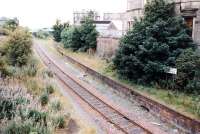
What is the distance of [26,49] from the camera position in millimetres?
22922

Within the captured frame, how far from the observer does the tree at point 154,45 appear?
17203mm

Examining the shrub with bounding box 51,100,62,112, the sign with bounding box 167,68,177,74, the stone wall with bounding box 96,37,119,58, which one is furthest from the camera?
the stone wall with bounding box 96,37,119,58

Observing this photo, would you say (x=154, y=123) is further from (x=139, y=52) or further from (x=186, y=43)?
(x=186, y=43)

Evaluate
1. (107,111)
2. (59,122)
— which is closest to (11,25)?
(107,111)

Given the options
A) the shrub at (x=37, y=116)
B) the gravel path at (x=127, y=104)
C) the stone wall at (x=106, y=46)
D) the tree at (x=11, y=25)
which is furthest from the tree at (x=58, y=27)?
the shrub at (x=37, y=116)

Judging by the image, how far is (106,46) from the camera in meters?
29.8


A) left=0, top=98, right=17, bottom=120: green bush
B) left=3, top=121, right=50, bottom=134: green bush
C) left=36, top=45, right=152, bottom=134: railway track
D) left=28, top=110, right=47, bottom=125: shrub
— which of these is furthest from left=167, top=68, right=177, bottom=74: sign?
left=3, top=121, right=50, bottom=134: green bush

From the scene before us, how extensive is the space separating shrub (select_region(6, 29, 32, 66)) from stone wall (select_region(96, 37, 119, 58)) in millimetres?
8555

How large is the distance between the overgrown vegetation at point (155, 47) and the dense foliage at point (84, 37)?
15267mm

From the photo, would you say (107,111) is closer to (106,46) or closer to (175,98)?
(175,98)

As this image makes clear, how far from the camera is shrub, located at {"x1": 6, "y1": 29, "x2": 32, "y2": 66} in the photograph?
21.7 m

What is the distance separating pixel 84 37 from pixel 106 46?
23.0 ft

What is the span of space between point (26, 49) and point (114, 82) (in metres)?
8.00

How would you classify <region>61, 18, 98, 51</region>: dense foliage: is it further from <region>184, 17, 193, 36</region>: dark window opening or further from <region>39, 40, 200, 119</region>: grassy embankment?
<region>184, 17, 193, 36</region>: dark window opening
